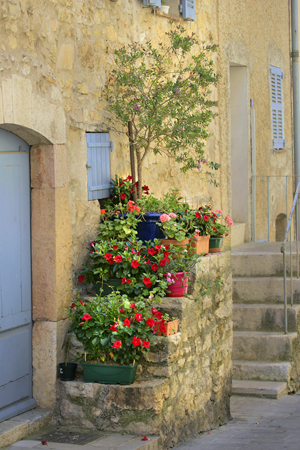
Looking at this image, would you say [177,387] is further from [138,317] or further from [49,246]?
[49,246]

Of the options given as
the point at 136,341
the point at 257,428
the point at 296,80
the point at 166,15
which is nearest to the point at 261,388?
the point at 257,428

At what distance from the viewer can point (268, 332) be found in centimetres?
660

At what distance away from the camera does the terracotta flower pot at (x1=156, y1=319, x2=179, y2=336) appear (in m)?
4.14

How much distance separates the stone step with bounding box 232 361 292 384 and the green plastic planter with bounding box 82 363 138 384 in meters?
2.51

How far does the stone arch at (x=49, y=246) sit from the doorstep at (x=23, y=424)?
9 centimetres

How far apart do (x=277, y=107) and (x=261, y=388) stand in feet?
15.7

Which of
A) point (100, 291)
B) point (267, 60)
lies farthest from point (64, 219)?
point (267, 60)

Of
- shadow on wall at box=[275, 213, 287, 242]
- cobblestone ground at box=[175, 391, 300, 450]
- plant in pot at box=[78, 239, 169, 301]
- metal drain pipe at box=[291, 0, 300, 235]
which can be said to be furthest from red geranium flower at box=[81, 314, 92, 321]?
metal drain pipe at box=[291, 0, 300, 235]

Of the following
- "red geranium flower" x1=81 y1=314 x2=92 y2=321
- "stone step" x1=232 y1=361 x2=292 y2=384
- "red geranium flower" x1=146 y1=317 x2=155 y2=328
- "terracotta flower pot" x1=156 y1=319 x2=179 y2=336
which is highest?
Answer: "red geranium flower" x1=81 y1=314 x2=92 y2=321

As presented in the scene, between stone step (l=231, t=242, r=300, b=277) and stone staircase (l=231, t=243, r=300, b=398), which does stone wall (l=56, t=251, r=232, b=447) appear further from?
stone step (l=231, t=242, r=300, b=277)

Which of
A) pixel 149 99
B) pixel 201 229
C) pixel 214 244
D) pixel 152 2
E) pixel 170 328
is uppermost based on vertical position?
pixel 152 2

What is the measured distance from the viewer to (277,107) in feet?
30.6

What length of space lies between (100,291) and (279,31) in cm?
651

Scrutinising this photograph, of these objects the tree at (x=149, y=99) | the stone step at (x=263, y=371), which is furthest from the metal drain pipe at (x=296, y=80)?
the tree at (x=149, y=99)
